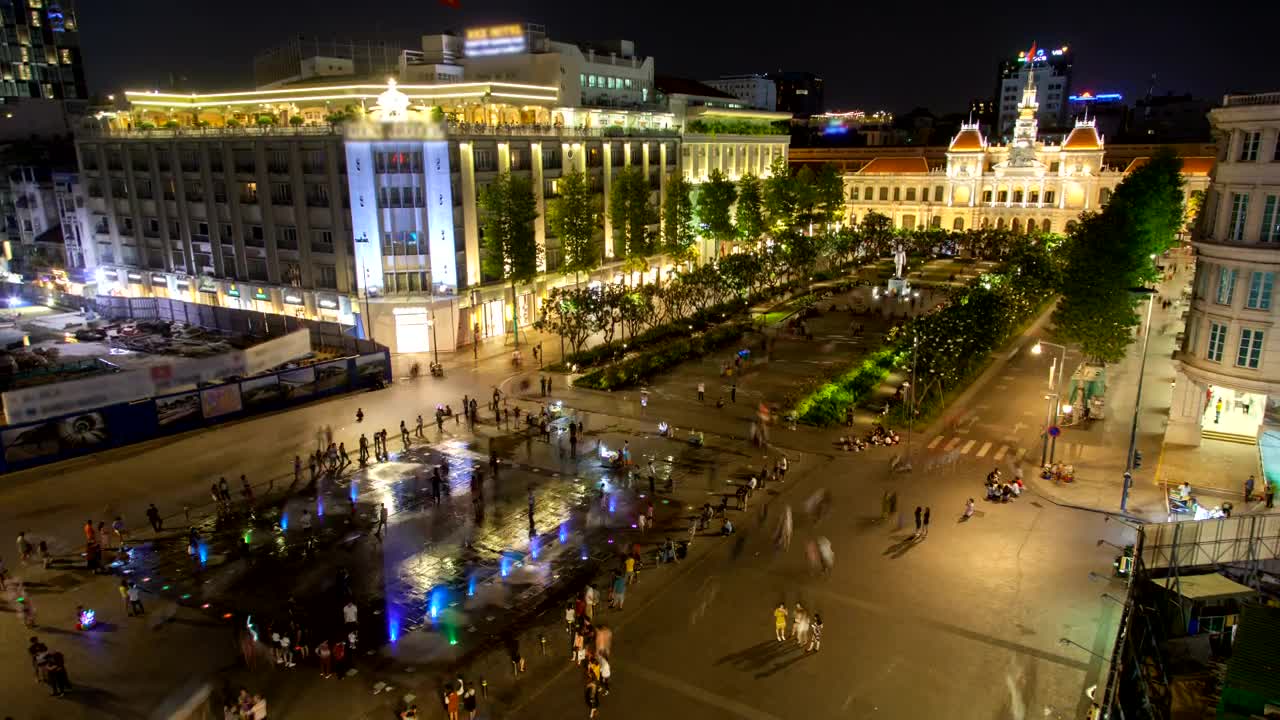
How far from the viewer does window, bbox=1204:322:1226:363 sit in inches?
1394

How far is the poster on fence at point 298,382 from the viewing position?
152ft

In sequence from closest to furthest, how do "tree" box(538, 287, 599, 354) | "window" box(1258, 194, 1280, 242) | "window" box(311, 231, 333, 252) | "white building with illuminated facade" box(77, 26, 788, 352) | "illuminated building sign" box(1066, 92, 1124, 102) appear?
"window" box(1258, 194, 1280, 242)
"tree" box(538, 287, 599, 354)
"white building with illuminated facade" box(77, 26, 788, 352)
"window" box(311, 231, 333, 252)
"illuminated building sign" box(1066, 92, 1124, 102)

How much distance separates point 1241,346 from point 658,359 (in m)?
31.4

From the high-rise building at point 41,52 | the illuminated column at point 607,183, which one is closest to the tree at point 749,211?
the illuminated column at point 607,183

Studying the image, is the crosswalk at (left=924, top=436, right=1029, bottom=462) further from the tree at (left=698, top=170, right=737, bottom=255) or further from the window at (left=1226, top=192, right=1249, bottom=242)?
the tree at (left=698, top=170, right=737, bottom=255)

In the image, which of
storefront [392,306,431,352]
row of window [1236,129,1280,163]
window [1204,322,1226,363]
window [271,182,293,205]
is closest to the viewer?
row of window [1236,129,1280,163]

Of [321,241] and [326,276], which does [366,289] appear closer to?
[326,276]

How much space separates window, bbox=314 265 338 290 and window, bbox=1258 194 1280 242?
2208 inches

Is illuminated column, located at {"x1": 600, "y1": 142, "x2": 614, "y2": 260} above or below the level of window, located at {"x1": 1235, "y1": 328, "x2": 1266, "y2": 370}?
above

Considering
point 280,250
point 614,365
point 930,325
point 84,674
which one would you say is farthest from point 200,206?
point 930,325

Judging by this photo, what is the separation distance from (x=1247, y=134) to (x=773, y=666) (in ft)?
103

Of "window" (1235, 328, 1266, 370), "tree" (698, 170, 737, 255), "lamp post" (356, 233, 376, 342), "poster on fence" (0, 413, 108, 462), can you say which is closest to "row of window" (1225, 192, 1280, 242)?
"window" (1235, 328, 1266, 370)

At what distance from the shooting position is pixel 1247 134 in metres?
34.0

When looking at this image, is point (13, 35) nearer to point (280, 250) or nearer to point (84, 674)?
point (280, 250)
